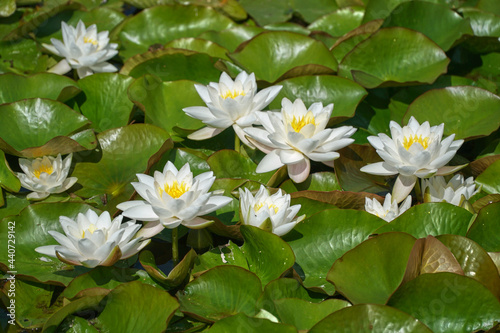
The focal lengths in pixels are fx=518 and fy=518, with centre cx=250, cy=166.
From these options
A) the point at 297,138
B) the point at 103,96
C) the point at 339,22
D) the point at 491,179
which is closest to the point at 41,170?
the point at 103,96

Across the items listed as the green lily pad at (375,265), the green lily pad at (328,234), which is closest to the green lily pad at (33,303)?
the green lily pad at (328,234)

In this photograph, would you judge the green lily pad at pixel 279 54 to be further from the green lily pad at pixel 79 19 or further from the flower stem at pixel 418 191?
the green lily pad at pixel 79 19

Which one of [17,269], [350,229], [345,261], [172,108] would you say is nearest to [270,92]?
[172,108]

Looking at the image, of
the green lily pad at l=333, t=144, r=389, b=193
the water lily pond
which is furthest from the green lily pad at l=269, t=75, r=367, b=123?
the green lily pad at l=333, t=144, r=389, b=193

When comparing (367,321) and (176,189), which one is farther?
(176,189)

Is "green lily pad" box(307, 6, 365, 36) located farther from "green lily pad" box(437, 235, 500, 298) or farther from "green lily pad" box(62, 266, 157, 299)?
"green lily pad" box(62, 266, 157, 299)

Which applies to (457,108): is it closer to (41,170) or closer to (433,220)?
(433,220)
